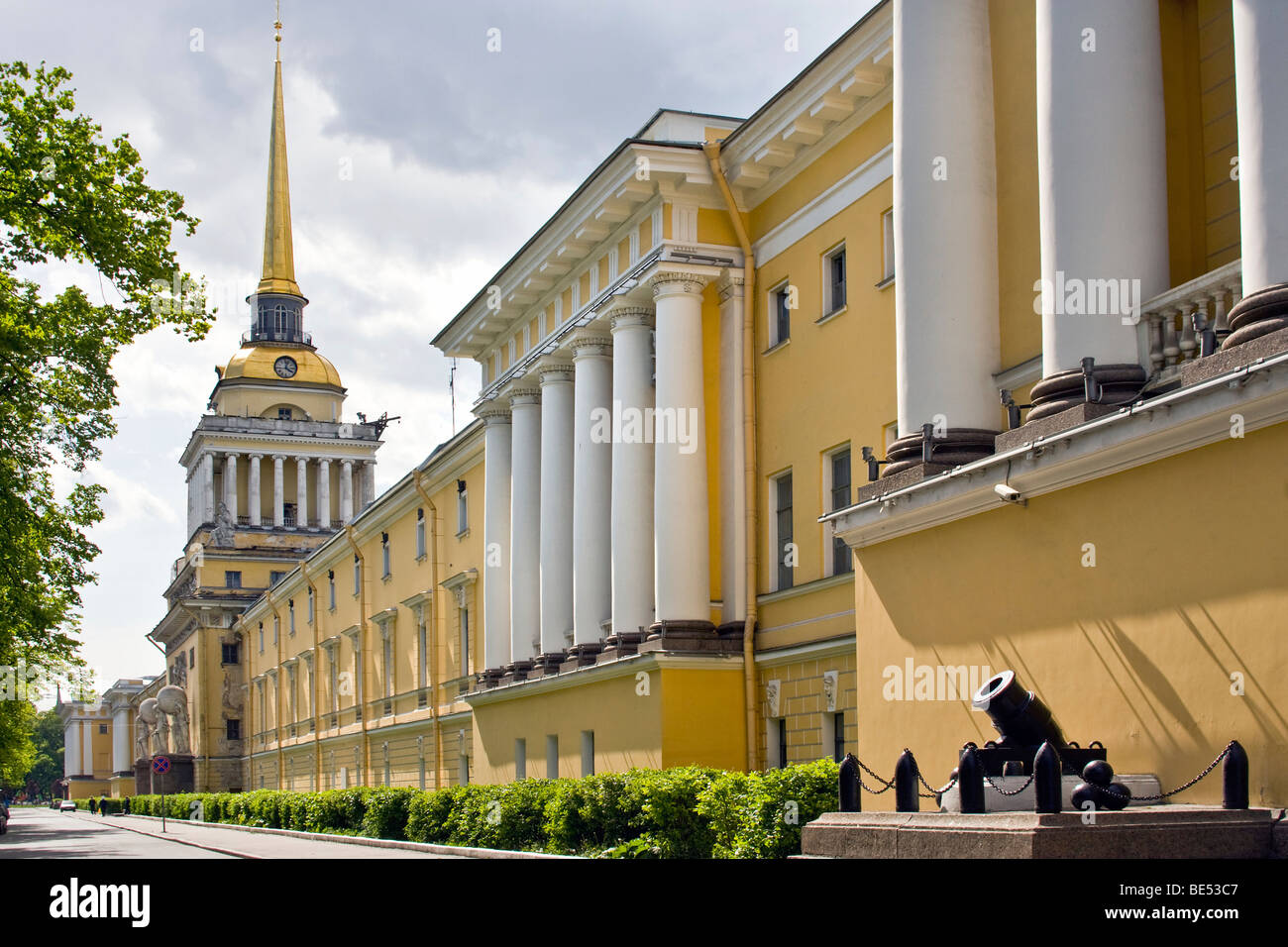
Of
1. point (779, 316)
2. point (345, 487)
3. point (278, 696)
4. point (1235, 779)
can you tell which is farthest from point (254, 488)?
point (1235, 779)

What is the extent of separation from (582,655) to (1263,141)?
56.6ft

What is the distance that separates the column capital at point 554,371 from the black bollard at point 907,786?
17620 millimetres

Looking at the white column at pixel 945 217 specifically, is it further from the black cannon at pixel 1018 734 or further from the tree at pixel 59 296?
the tree at pixel 59 296

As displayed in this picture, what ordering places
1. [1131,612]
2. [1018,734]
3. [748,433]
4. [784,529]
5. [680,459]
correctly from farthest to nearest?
[680,459], [748,433], [784,529], [1131,612], [1018,734]

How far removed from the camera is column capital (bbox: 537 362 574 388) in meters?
28.4

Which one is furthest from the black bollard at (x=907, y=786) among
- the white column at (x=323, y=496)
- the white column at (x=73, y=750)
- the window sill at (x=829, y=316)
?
the white column at (x=73, y=750)

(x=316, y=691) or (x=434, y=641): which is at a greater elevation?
(x=434, y=641)

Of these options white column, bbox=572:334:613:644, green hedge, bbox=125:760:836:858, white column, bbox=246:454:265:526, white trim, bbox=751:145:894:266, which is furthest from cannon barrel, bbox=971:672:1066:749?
white column, bbox=246:454:265:526

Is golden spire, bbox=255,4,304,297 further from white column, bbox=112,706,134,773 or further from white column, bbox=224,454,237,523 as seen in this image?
white column, bbox=112,706,134,773

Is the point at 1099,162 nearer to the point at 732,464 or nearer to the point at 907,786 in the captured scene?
the point at 907,786

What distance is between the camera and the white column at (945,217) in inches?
578

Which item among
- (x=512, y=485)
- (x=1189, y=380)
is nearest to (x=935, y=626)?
(x=1189, y=380)

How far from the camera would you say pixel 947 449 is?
14.2m

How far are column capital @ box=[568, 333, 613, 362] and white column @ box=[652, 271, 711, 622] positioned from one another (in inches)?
123
